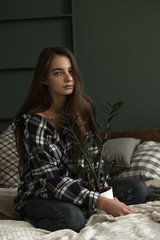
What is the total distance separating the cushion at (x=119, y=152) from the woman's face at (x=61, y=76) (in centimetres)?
70

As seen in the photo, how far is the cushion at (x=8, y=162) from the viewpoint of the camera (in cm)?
242

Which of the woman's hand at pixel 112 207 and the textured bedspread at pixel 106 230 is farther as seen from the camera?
the woman's hand at pixel 112 207

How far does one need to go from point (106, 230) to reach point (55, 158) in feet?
1.53

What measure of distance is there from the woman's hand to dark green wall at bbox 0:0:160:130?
168 centimetres

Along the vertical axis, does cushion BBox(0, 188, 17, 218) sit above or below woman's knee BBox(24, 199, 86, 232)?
below

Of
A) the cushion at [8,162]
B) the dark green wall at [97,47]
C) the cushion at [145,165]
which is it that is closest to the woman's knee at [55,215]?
the cushion at [8,162]

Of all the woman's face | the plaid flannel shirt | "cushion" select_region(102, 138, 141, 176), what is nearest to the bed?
"cushion" select_region(102, 138, 141, 176)

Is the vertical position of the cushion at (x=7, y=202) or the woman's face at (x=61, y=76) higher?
the woman's face at (x=61, y=76)

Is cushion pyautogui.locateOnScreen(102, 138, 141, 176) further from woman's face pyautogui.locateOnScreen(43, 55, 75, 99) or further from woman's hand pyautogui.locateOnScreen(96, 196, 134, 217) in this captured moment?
woman's hand pyautogui.locateOnScreen(96, 196, 134, 217)

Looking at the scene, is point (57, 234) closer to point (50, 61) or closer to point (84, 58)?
point (50, 61)

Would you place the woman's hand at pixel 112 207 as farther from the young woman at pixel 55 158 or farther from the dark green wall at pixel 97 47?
the dark green wall at pixel 97 47

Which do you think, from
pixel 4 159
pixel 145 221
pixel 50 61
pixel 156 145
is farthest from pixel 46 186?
pixel 156 145

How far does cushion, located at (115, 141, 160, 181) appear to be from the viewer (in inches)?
94.7

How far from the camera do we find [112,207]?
5.20 feet
